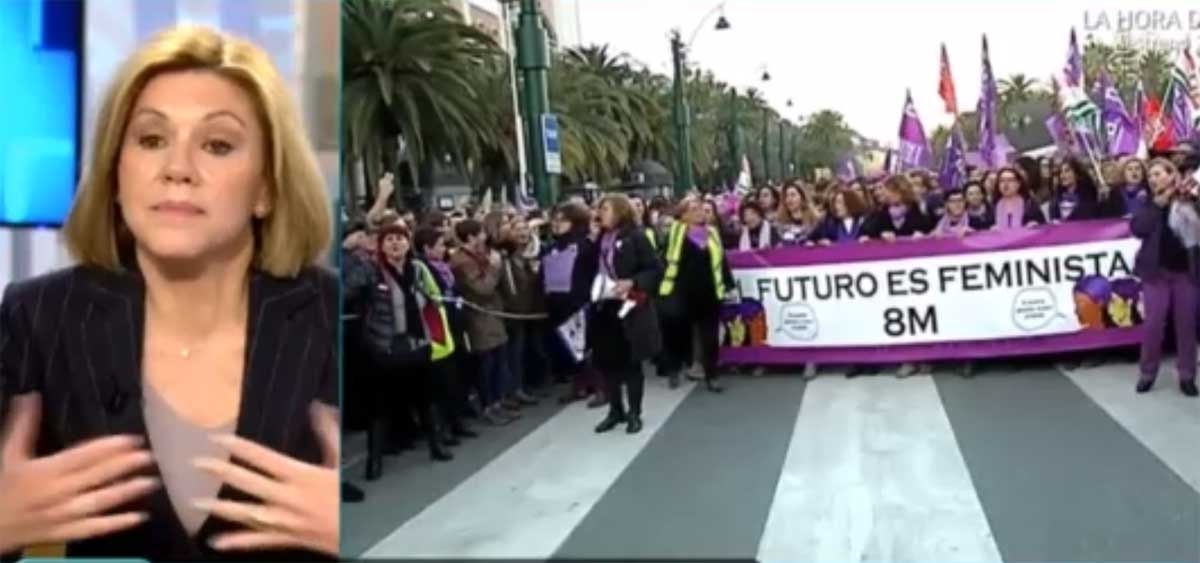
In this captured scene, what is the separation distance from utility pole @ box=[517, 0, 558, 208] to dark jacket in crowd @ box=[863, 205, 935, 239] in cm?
66

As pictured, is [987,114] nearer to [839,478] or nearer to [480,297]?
[839,478]

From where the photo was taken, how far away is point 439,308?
1.56m

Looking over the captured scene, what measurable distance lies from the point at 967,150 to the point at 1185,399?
1.40 feet

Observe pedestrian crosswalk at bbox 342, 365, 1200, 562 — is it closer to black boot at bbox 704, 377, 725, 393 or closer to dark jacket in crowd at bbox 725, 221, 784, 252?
black boot at bbox 704, 377, 725, 393

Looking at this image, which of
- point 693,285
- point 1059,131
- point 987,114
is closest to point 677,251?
point 693,285

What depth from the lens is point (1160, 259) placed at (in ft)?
6.34

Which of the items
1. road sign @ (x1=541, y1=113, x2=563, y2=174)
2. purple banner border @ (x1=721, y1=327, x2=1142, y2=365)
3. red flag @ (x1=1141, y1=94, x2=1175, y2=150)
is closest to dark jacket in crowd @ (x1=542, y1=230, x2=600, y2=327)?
road sign @ (x1=541, y1=113, x2=563, y2=174)

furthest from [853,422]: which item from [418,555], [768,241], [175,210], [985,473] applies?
[175,210]

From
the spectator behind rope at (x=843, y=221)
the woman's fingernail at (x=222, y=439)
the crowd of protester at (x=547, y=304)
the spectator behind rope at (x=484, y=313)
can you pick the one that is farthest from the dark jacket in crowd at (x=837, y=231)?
the woman's fingernail at (x=222, y=439)

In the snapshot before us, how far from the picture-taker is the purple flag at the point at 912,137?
4.81 ft

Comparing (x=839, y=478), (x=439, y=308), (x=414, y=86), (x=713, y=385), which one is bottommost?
(x=839, y=478)

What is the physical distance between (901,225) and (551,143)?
0.73 m

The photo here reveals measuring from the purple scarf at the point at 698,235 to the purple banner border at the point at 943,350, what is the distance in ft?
0.44

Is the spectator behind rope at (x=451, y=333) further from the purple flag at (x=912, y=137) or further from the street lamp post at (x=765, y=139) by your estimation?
the purple flag at (x=912, y=137)
